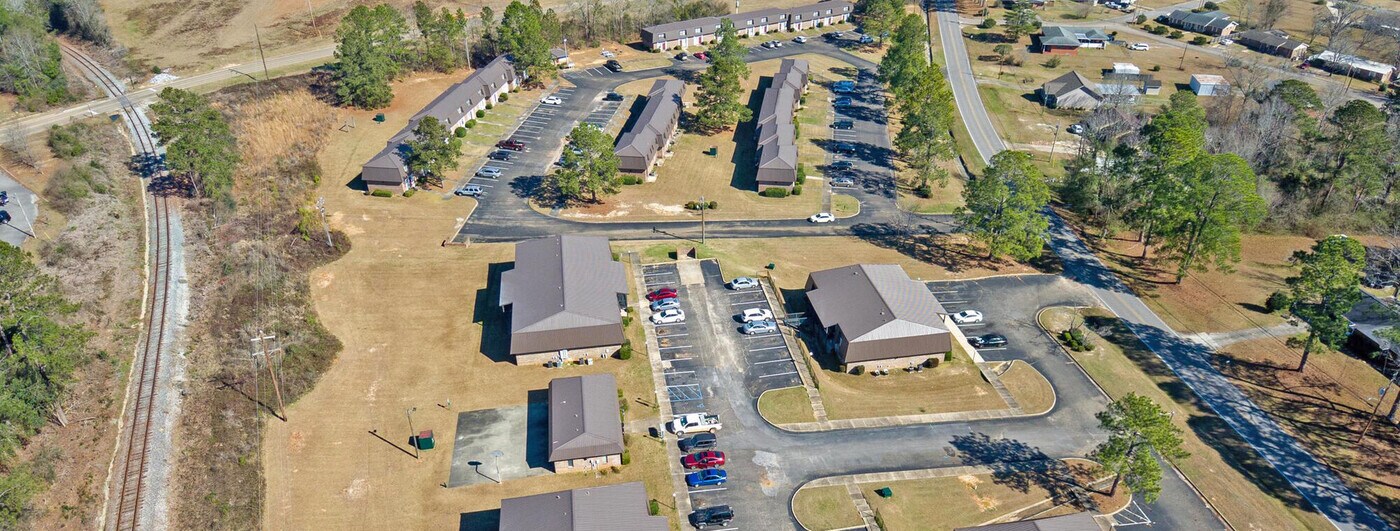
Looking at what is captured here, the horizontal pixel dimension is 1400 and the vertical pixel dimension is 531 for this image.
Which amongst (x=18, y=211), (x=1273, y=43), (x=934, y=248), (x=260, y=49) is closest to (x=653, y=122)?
(x=934, y=248)

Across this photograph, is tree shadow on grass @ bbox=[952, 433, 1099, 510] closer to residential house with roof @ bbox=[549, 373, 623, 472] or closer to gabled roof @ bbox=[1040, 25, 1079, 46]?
residential house with roof @ bbox=[549, 373, 623, 472]

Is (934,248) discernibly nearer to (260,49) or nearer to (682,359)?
(682,359)

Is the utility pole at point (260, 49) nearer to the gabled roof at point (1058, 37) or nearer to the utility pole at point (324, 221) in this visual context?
the utility pole at point (324, 221)

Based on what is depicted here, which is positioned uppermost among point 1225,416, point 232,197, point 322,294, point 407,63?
point 407,63

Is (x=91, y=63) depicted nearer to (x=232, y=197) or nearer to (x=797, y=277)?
(x=232, y=197)

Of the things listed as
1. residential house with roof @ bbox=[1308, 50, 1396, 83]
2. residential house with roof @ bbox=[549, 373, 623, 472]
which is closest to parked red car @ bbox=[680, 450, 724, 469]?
residential house with roof @ bbox=[549, 373, 623, 472]

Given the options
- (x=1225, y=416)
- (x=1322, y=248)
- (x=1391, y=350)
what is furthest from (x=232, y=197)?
(x=1391, y=350)

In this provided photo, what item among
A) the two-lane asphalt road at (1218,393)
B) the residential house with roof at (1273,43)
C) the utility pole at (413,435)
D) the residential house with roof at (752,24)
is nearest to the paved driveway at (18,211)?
the utility pole at (413,435)
